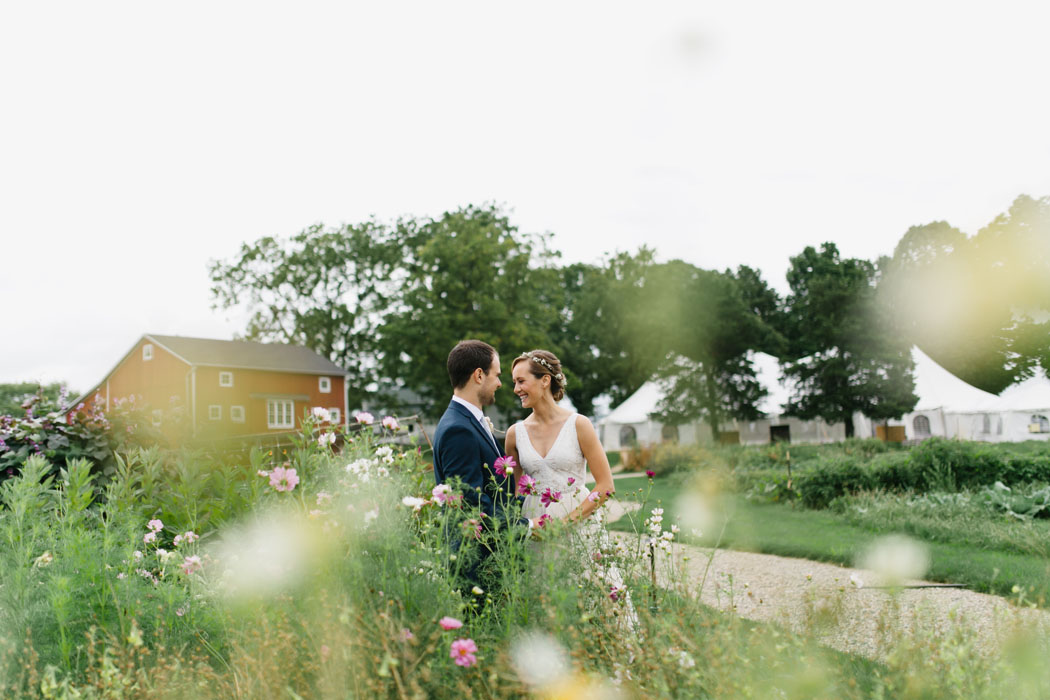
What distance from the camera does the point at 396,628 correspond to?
2193 millimetres

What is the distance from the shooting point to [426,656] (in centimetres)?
224

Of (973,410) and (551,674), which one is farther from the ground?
(551,674)

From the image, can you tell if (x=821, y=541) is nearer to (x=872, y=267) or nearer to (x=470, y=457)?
(x=470, y=457)

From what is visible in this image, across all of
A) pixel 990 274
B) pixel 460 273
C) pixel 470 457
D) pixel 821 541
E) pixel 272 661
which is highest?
pixel 460 273

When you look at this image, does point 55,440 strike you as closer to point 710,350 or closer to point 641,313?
point 710,350

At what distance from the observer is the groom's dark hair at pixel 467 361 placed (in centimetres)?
374

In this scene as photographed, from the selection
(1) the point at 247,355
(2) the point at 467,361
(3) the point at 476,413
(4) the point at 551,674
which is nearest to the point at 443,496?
(4) the point at 551,674

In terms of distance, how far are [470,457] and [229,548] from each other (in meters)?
1.30

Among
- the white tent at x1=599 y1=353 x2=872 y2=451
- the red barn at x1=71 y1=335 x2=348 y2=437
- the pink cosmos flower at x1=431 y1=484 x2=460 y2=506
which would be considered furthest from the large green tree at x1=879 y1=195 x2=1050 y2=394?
the red barn at x1=71 y1=335 x2=348 y2=437

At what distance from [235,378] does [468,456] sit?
115 feet

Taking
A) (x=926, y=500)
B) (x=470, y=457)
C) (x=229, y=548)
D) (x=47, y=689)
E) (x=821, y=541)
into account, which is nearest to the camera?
(x=47, y=689)

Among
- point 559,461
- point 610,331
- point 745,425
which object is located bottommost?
point 745,425

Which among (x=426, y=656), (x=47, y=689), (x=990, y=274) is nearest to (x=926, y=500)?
(x=426, y=656)

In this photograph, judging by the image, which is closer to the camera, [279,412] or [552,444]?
[552,444]
